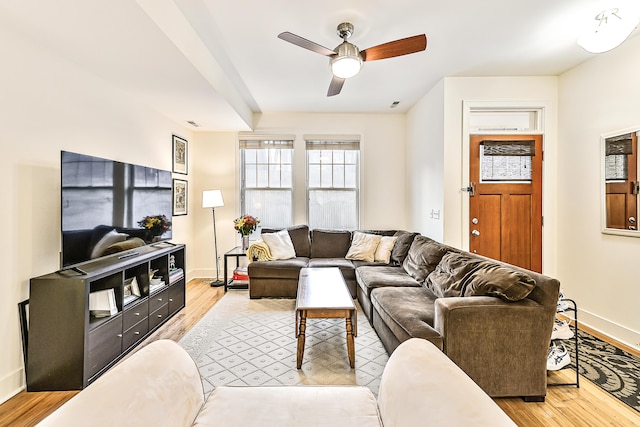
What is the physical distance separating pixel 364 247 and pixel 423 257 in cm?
124

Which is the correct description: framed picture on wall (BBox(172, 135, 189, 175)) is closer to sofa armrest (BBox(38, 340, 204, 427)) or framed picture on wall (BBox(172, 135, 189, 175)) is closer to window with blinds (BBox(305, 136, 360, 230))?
window with blinds (BBox(305, 136, 360, 230))

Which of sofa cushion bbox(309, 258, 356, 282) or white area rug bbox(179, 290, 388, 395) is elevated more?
sofa cushion bbox(309, 258, 356, 282)

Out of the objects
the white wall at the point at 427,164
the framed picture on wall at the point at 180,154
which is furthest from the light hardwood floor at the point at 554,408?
the framed picture on wall at the point at 180,154

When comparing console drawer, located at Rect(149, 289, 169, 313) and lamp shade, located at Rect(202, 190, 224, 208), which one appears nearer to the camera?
console drawer, located at Rect(149, 289, 169, 313)

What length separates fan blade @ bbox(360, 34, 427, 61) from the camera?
7.40ft

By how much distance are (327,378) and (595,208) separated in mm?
3161

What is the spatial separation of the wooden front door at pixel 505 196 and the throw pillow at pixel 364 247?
4.21 feet

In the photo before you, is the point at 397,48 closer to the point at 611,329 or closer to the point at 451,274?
the point at 451,274

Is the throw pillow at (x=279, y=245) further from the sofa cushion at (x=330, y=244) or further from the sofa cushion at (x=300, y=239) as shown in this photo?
the sofa cushion at (x=330, y=244)

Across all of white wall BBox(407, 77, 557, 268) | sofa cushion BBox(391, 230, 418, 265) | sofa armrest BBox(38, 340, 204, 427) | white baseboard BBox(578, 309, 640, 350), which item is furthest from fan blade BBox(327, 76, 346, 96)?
white baseboard BBox(578, 309, 640, 350)

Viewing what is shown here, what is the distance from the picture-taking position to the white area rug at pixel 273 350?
2236 millimetres

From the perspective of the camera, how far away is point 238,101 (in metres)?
4.09

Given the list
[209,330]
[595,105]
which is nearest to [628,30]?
[595,105]

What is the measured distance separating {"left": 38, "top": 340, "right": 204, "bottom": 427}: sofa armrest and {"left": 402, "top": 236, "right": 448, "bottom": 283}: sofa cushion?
2540 mm
